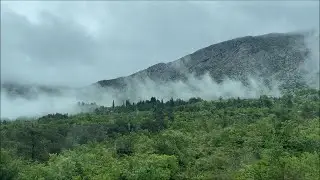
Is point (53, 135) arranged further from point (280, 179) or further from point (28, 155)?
point (280, 179)

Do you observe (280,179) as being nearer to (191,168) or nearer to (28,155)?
(191,168)

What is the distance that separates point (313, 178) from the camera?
65562mm

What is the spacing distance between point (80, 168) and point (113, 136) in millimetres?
70510

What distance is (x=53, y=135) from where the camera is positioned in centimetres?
14600

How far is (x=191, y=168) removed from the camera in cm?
9119

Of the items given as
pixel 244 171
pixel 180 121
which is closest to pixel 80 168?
pixel 244 171

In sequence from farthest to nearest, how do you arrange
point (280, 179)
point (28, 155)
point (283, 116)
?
point (283, 116)
point (28, 155)
point (280, 179)

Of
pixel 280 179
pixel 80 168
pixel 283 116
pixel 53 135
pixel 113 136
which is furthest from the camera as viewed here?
pixel 283 116

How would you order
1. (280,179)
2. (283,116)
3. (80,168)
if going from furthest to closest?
(283,116) → (80,168) → (280,179)

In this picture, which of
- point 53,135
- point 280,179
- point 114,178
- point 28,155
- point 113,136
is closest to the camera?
point 280,179

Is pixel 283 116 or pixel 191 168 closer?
pixel 191 168

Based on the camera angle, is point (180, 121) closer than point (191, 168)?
No

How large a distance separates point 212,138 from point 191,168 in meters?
33.3

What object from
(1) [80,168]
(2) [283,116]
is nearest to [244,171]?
(1) [80,168]
